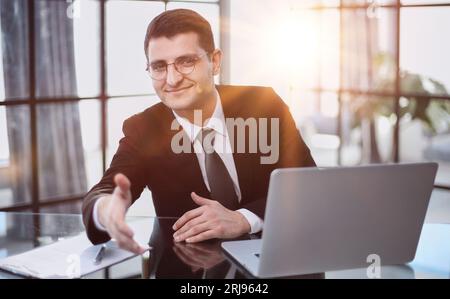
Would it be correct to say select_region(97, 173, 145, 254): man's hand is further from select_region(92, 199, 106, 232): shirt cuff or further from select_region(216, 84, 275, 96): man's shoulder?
select_region(216, 84, 275, 96): man's shoulder

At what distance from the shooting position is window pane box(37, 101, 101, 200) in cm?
360

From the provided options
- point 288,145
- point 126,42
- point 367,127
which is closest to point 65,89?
point 126,42

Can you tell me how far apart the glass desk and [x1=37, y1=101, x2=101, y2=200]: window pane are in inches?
69.1

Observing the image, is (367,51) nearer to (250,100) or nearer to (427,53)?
(427,53)

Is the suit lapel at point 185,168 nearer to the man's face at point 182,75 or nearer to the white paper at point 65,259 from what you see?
the man's face at point 182,75

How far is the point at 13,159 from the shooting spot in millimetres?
3453

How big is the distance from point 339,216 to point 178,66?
Answer: 3.57ft

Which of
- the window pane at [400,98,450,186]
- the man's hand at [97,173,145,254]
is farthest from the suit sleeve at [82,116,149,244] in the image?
the window pane at [400,98,450,186]

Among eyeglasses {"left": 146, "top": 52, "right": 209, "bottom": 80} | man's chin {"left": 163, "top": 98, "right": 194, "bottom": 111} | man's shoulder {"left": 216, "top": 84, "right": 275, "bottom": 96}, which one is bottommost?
man's chin {"left": 163, "top": 98, "right": 194, "bottom": 111}

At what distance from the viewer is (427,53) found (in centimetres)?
586

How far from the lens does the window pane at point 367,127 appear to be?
18.2ft

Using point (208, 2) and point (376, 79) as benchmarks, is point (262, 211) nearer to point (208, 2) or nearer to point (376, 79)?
point (208, 2)

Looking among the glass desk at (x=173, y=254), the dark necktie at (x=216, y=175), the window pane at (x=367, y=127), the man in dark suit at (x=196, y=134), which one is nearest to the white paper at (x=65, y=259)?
the glass desk at (x=173, y=254)

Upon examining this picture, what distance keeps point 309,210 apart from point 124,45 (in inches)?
103
